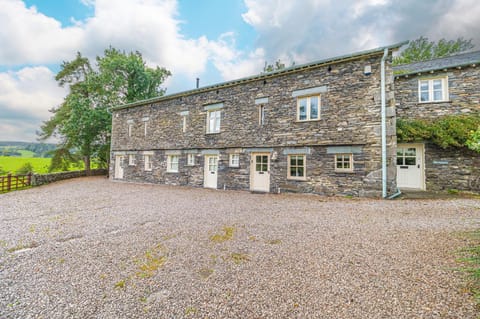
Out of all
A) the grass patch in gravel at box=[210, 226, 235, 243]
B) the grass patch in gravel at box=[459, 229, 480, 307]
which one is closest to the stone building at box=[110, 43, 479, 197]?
the grass patch in gravel at box=[459, 229, 480, 307]

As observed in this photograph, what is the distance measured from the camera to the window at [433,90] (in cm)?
891

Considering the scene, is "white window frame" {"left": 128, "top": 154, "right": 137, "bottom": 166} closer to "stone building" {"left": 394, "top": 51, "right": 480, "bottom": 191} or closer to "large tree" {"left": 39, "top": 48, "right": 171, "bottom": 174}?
"large tree" {"left": 39, "top": 48, "right": 171, "bottom": 174}

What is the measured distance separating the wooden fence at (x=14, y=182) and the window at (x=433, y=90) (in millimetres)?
23106

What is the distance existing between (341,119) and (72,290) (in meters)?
9.15

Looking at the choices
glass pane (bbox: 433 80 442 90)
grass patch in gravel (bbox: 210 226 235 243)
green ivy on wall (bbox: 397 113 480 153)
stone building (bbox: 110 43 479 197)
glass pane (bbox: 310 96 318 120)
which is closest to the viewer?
grass patch in gravel (bbox: 210 226 235 243)

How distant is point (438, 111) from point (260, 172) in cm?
855

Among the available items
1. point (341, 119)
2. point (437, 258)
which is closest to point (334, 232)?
point (437, 258)

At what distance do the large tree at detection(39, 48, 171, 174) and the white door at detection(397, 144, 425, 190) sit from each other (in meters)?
22.6

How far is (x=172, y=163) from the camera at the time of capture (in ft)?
42.6

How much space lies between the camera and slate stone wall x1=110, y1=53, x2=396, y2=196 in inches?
303

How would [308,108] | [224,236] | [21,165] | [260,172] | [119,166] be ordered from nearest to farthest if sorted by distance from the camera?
[224,236]
[308,108]
[260,172]
[119,166]
[21,165]

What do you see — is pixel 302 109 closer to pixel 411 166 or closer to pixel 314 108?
pixel 314 108

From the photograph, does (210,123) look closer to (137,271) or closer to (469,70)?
(137,271)

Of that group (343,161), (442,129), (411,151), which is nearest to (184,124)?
(343,161)
